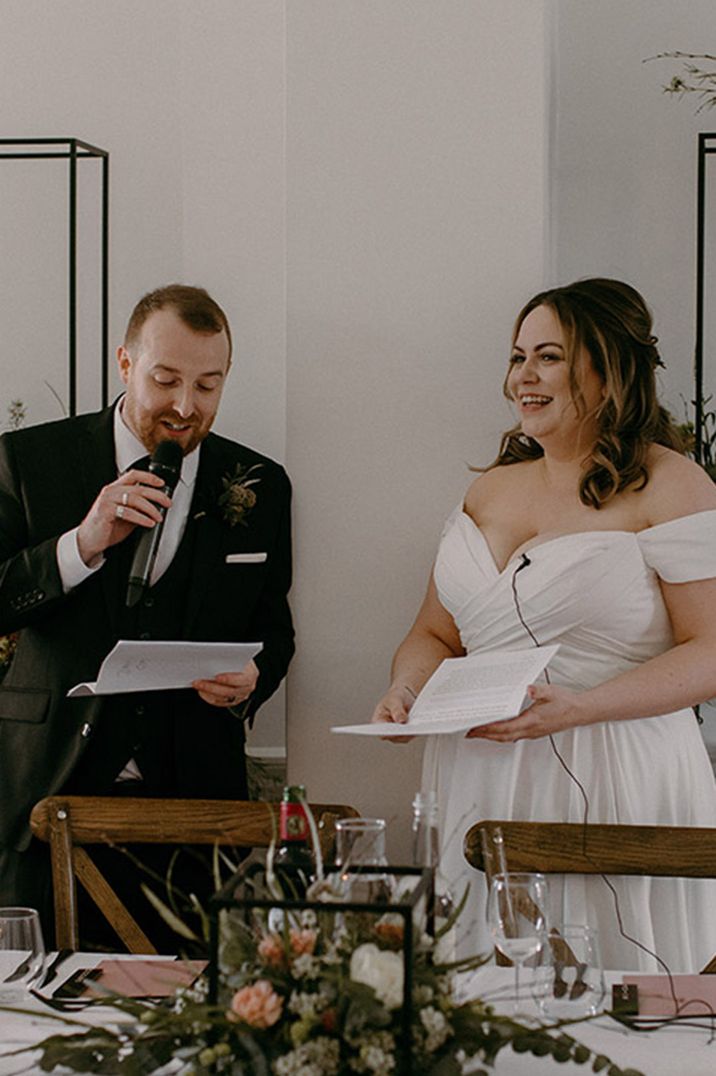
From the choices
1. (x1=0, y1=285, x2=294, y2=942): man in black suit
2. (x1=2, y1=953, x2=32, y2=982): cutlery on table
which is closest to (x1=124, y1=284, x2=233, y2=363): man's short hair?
(x1=0, y1=285, x2=294, y2=942): man in black suit

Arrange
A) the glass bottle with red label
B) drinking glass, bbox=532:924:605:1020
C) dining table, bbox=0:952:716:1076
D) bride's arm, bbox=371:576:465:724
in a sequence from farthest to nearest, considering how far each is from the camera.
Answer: bride's arm, bbox=371:576:465:724 → drinking glass, bbox=532:924:605:1020 → dining table, bbox=0:952:716:1076 → the glass bottle with red label

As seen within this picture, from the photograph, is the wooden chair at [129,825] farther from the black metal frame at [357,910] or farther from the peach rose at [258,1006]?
the peach rose at [258,1006]

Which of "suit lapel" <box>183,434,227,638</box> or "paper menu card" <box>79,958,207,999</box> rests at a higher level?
"suit lapel" <box>183,434,227,638</box>

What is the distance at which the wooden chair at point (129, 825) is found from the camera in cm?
277

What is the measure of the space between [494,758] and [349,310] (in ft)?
3.58

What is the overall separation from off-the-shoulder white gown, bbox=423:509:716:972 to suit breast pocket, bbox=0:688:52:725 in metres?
0.86

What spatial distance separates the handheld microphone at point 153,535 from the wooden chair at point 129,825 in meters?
0.38

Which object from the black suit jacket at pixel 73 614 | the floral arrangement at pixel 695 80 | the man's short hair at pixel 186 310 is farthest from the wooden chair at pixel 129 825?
the floral arrangement at pixel 695 80

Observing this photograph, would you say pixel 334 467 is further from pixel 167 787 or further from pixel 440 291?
pixel 167 787

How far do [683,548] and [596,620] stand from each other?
0.22m

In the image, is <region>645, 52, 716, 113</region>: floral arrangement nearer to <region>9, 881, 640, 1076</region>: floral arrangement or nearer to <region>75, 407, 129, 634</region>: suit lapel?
<region>75, 407, 129, 634</region>: suit lapel

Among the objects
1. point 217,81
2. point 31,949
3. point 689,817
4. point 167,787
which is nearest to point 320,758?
point 167,787

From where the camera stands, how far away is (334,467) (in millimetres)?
3510

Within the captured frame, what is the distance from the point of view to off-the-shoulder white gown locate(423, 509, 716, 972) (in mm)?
2957
